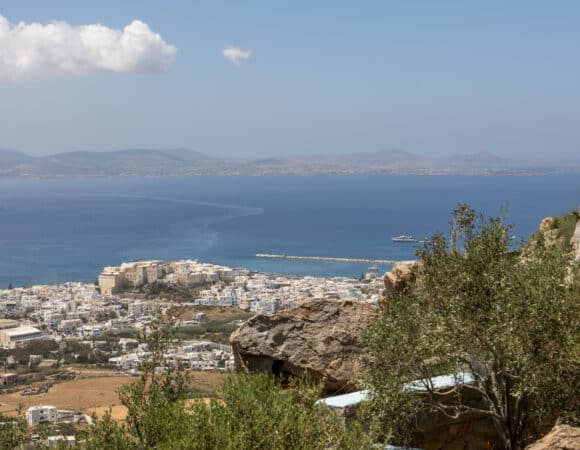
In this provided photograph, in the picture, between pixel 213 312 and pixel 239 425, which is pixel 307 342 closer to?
pixel 239 425

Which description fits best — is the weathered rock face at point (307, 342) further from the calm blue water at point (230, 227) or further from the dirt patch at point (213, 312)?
the calm blue water at point (230, 227)

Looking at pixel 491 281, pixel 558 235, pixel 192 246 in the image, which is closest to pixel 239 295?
pixel 192 246

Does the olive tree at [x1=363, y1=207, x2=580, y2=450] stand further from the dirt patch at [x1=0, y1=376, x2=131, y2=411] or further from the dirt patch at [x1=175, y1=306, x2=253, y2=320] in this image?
the dirt patch at [x1=175, y1=306, x2=253, y2=320]

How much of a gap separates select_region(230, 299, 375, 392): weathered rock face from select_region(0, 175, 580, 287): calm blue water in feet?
199

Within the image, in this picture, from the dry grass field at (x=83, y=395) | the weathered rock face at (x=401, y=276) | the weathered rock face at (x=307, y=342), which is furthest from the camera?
the dry grass field at (x=83, y=395)

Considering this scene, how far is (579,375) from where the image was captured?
6734 mm

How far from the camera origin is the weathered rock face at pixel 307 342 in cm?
1040

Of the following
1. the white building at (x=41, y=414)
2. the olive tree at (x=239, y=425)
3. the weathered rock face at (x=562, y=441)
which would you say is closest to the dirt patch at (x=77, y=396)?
the white building at (x=41, y=414)

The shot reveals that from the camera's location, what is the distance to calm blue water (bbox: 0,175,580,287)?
274 ft

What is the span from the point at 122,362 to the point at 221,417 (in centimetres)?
3827

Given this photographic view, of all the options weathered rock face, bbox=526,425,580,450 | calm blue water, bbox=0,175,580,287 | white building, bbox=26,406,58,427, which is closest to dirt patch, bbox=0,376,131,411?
white building, bbox=26,406,58,427

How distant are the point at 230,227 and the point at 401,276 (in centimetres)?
9526

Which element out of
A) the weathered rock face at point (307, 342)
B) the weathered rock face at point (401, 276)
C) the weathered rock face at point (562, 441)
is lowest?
Result: the weathered rock face at point (307, 342)

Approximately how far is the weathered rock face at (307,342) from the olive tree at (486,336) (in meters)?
1.86
